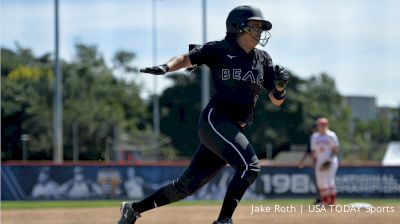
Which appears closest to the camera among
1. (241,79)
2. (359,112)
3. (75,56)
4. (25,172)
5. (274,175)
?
(241,79)

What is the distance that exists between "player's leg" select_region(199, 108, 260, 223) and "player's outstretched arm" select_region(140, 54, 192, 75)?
55 cm

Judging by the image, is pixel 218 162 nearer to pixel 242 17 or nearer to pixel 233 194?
pixel 233 194

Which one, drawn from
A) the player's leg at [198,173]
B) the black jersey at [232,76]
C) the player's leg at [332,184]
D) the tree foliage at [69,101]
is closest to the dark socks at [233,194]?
the player's leg at [198,173]

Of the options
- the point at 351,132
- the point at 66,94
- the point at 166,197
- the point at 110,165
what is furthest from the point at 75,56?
the point at 166,197

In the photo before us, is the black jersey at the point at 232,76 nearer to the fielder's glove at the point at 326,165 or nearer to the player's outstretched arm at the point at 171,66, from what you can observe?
the player's outstretched arm at the point at 171,66

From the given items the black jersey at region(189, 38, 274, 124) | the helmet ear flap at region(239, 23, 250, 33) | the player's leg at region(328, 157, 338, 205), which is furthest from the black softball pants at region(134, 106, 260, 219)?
the player's leg at region(328, 157, 338, 205)

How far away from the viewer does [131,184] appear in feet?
83.4

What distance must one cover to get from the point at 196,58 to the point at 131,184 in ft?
57.8

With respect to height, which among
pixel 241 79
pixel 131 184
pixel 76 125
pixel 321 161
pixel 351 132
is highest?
pixel 241 79

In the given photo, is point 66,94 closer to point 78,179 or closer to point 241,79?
point 78,179

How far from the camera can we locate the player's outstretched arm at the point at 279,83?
8.29 m

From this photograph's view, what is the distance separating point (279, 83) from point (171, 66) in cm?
118

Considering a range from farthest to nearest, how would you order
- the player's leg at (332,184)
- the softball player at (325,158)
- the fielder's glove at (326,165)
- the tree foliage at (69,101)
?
the tree foliage at (69,101) → the fielder's glove at (326,165) → the softball player at (325,158) → the player's leg at (332,184)

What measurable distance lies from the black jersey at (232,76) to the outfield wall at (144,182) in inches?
679
